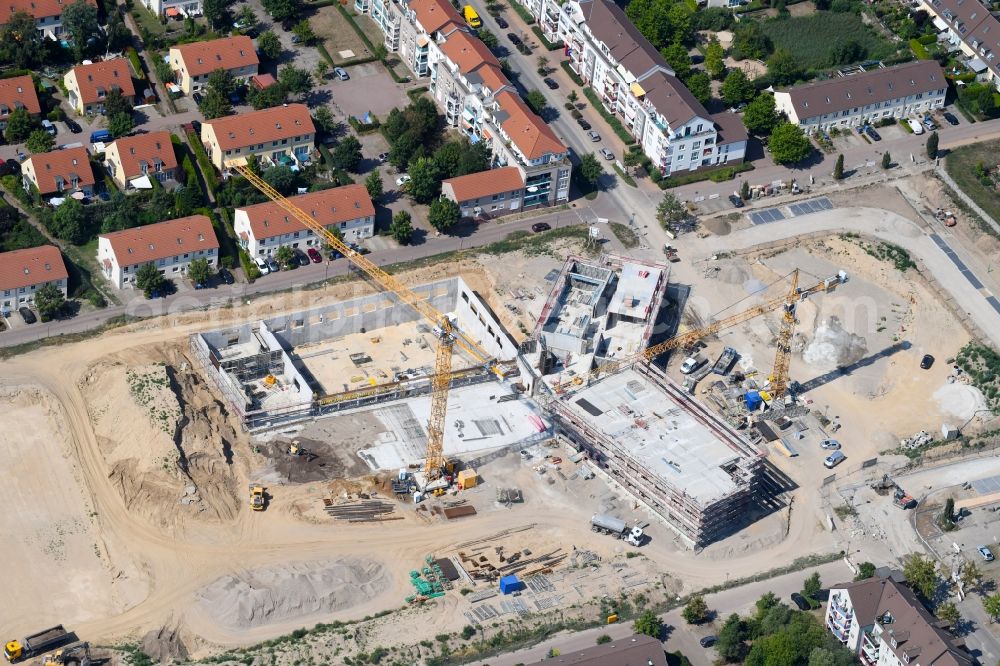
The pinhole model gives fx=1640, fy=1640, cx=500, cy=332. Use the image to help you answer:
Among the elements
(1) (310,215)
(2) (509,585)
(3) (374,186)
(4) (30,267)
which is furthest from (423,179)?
(2) (509,585)

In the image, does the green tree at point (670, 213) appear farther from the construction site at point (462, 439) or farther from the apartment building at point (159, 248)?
the apartment building at point (159, 248)

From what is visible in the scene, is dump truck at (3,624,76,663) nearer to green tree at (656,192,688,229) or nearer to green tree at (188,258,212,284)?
green tree at (188,258,212,284)

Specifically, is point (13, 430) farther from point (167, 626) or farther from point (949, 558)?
point (949, 558)

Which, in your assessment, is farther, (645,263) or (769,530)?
(645,263)

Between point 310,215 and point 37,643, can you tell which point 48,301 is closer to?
point 310,215

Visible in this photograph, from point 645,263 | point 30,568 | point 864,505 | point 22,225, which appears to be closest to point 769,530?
point 864,505

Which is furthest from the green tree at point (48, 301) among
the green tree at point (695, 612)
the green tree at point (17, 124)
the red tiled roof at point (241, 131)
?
the green tree at point (695, 612)
